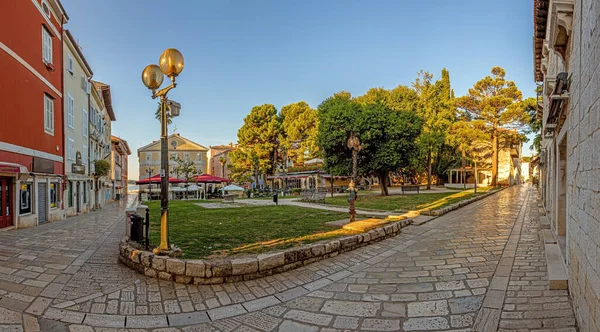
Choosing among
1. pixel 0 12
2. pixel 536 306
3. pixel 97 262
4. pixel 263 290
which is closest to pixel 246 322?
pixel 263 290

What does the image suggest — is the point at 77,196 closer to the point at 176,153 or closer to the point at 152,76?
the point at 152,76

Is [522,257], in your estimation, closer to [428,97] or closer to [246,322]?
[246,322]

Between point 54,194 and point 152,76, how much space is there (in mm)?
13262

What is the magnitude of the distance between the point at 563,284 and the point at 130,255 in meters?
6.64

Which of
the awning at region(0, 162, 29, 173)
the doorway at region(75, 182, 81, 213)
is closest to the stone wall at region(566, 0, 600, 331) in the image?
the awning at region(0, 162, 29, 173)

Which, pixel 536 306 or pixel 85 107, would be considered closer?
pixel 536 306

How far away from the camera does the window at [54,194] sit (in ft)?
49.6

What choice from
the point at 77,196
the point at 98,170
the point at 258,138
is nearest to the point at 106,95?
the point at 98,170

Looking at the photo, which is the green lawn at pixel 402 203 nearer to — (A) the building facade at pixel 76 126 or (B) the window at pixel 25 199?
(B) the window at pixel 25 199

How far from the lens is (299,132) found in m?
42.3

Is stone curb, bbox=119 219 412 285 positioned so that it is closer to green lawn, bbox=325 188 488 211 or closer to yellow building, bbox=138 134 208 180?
green lawn, bbox=325 188 488 211

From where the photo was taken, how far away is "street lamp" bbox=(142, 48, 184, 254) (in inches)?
231

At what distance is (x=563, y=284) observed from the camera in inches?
173

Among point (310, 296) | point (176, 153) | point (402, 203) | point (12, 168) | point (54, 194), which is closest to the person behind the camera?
point (310, 296)
